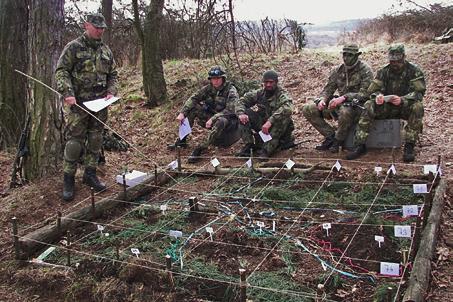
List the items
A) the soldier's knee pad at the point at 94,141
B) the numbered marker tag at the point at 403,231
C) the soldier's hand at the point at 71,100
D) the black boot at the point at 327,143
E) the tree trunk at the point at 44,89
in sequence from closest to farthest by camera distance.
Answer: the numbered marker tag at the point at 403,231 < the soldier's hand at the point at 71,100 < the soldier's knee pad at the point at 94,141 < the tree trunk at the point at 44,89 < the black boot at the point at 327,143

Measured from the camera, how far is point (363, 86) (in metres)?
6.01

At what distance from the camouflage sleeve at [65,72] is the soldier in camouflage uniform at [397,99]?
3.15m

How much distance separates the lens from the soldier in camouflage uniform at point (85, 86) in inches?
194

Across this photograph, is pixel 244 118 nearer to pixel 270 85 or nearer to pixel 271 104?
pixel 271 104

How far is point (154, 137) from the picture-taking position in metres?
7.97

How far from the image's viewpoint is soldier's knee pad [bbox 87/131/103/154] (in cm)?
520

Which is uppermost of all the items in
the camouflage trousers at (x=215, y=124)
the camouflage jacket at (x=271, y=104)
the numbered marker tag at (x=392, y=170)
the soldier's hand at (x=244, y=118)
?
the camouflage jacket at (x=271, y=104)

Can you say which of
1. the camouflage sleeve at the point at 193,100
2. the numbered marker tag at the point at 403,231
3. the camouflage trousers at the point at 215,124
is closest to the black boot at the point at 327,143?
the camouflage trousers at the point at 215,124

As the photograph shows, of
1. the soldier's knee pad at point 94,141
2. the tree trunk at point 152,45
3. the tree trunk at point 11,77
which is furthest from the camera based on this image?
the tree trunk at point 152,45

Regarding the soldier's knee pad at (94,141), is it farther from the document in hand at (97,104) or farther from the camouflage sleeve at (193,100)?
the camouflage sleeve at (193,100)

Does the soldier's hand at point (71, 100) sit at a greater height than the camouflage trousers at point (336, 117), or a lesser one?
greater

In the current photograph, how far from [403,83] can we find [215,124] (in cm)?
237

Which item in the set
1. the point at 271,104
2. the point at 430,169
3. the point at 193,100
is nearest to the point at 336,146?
the point at 271,104

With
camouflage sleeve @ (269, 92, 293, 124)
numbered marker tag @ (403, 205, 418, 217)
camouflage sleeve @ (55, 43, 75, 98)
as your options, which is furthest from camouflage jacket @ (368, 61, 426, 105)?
camouflage sleeve @ (55, 43, 75, 98)
